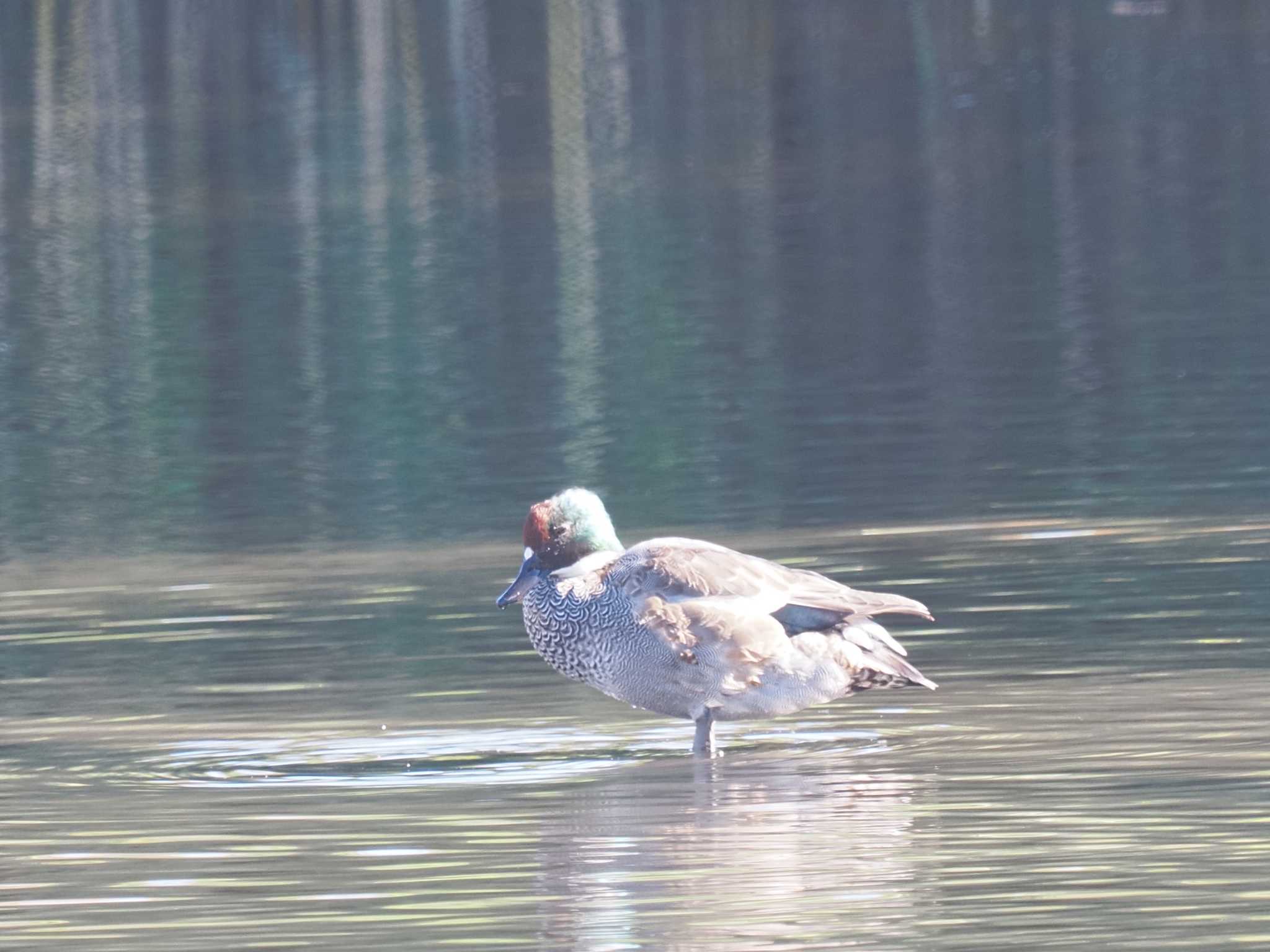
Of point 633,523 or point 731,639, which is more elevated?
point 731,639

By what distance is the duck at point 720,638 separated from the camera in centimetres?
956

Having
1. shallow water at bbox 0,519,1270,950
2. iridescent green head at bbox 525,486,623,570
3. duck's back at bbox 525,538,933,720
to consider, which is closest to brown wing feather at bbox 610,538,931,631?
duck's back at bbox 525,538,933,720

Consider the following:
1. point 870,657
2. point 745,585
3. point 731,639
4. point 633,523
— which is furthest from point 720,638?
point 633,523

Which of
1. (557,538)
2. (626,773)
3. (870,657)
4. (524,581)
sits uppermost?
(557,538)

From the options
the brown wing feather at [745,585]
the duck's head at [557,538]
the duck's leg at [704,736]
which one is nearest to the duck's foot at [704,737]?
the duck's leg at [704,736]

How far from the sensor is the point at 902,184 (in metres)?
32.2

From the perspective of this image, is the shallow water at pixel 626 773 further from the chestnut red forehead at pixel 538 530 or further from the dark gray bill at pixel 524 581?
the chestnut red forehead at pixel 538 530

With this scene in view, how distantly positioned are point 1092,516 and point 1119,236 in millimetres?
12892

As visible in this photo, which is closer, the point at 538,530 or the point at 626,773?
the point at 626,773

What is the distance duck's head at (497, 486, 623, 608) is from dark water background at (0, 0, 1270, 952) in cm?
45

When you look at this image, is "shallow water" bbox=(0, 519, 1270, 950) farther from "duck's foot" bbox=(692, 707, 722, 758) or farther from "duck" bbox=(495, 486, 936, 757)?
"duck" bbox=(495, 486, 936, 757)

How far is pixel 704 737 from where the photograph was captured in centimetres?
967

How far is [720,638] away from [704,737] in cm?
34

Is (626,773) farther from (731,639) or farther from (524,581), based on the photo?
(524,581)
